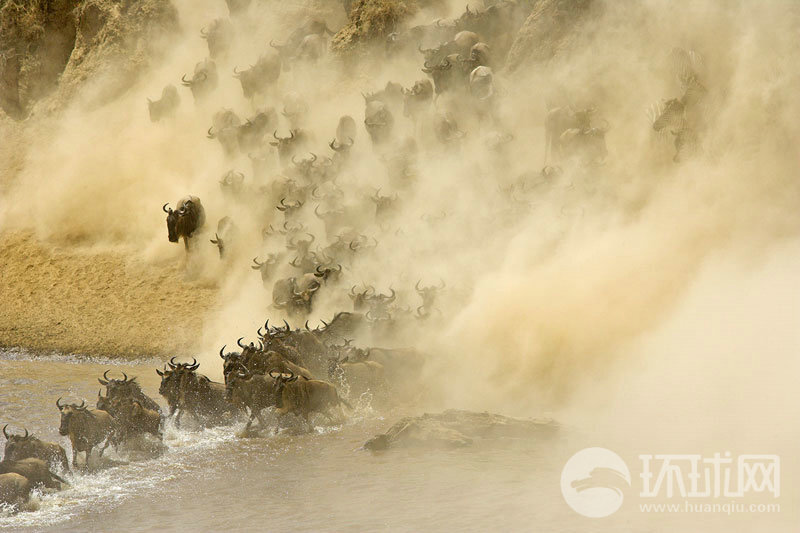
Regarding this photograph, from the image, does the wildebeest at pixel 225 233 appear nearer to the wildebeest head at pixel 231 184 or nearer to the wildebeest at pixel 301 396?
the wildebeest head at pixel 231 184

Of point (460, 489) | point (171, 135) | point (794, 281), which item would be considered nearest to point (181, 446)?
point (460, 489)

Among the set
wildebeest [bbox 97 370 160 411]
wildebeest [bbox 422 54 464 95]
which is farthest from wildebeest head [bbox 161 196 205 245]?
wildebeest [bbox 97 370 160 411]

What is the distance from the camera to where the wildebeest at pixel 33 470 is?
11.2 m

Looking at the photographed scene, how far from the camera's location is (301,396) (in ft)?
46.6

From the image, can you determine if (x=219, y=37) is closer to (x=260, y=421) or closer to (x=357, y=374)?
(x=357, y=374)

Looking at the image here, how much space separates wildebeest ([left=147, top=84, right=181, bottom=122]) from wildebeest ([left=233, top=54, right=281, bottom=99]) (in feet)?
6.04

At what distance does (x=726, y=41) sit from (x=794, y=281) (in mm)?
6476

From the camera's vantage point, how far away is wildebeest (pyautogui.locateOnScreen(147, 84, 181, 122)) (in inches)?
1177

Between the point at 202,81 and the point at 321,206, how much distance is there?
27.8 ft

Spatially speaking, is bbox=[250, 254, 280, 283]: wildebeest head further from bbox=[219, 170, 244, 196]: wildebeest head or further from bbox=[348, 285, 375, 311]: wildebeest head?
bbox=[219, 170, 244, 196]: wildebeest head

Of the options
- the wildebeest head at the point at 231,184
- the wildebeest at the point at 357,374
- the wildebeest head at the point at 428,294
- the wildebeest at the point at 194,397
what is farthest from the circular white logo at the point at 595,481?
the wildebeest head at the point at 231,184

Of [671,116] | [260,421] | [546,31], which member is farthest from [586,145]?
[260,421]

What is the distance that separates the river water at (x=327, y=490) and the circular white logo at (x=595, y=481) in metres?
0.14

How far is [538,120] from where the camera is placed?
24.2 meters
